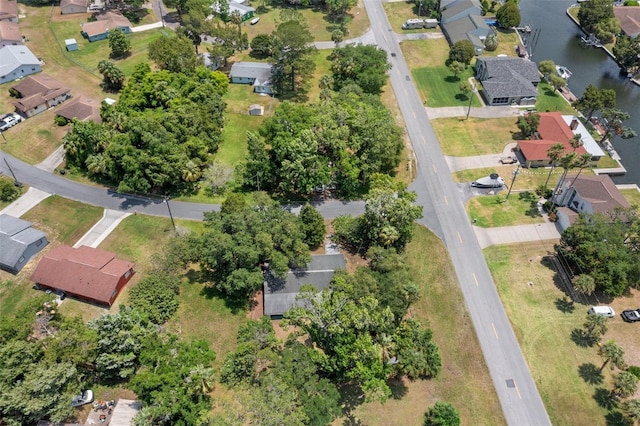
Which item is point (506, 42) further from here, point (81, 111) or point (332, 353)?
point (81, 111)

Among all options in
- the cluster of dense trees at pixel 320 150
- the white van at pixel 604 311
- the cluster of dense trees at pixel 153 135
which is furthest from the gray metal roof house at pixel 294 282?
the white van at pixel 604 311

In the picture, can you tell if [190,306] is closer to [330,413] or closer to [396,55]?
[330,413]

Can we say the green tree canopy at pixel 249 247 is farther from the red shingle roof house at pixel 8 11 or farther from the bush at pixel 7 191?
the red shingle roof house at pixel 8 11

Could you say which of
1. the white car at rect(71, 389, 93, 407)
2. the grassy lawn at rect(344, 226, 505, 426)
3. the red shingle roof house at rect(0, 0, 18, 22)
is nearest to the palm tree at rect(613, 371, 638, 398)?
the grassy lawn at rect(344, 226, 505, 426)

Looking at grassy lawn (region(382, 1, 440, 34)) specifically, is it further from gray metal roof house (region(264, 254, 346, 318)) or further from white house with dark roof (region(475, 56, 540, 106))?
gray metal roof house (region(264, 254, 346, 318))

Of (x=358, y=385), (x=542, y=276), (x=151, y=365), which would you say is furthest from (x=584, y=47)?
(x=151, y=365)
